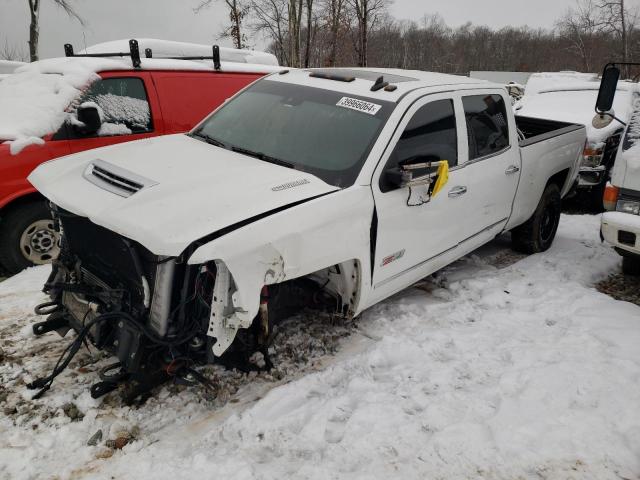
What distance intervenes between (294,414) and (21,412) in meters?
1.59

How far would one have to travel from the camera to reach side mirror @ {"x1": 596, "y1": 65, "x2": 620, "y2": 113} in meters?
4.20

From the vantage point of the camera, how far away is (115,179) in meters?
2.96

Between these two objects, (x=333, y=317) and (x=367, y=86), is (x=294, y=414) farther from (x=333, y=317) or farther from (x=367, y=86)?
(x=367, y=86)

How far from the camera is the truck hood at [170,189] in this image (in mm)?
2461

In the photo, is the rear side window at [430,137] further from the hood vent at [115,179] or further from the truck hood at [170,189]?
the hood vent at [115,179]

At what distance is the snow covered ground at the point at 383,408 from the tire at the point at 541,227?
1483 millimetres

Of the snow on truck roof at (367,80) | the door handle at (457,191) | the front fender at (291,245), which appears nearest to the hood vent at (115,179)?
the front fender at (291,245)

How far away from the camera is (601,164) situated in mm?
7395

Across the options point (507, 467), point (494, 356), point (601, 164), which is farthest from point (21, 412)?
point (601, 164)

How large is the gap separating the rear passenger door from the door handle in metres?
0.09

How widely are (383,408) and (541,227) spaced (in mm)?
3651

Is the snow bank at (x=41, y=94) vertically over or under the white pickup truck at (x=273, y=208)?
over

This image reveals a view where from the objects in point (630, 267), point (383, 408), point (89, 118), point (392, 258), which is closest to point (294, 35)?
point (89, 118)

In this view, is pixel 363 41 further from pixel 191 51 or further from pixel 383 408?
pixel 383 408
